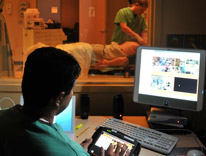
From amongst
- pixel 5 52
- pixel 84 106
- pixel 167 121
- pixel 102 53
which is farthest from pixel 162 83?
pixel 5 52

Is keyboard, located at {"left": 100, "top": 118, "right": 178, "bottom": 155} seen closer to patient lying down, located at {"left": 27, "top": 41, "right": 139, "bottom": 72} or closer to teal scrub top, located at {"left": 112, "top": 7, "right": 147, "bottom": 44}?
patient lying down, located at {"left": 27, "top": 41, "right": 139, "bottom": 72}

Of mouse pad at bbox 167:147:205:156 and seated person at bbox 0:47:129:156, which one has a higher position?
seated person at bbox 0:47:129:156

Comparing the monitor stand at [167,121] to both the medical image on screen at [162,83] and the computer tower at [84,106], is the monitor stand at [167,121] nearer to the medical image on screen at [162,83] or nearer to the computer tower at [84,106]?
the medical image on screen at [162,83]

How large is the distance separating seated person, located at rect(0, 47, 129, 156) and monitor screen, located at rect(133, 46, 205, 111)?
1.05 meters

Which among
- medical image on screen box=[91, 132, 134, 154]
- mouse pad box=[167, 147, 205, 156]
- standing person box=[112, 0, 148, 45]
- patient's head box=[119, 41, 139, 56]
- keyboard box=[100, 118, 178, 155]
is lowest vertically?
mouse pad box=[167, 147, 205, 156]

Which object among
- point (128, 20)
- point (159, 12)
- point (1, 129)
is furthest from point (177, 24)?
point (1, 129)

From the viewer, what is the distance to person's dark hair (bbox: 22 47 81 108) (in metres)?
0.92

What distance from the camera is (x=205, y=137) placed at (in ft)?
6.10

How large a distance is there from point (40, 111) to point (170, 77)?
3.75 ft

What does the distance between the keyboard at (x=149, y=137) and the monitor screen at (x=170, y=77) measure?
24 cm

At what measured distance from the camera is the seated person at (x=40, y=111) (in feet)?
2.98

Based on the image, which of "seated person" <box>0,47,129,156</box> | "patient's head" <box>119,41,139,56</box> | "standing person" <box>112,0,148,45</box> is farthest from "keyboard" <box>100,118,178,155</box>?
"standing person" <box>112,0,148,45</box>

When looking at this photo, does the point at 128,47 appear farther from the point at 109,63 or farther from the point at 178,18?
the point at 178,18

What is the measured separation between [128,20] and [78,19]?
1.49ft
